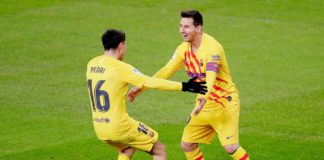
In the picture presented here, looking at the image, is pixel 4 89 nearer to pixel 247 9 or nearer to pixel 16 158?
pixel 16 158

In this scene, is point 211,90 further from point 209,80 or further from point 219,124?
point 219,124

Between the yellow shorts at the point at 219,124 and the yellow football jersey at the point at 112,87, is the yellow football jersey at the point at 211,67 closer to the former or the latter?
the yellow shorts at the point at 219,124

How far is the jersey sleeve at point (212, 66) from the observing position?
11.7 metres

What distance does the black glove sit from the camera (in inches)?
443

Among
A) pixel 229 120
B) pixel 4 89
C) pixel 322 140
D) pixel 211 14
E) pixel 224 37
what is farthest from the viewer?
pixel 211 14

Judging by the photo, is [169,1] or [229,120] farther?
[169,1]

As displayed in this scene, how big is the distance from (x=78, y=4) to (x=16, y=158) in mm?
14325

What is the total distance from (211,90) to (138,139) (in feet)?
4.52

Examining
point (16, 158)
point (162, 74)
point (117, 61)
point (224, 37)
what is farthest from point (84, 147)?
point (224, 37)

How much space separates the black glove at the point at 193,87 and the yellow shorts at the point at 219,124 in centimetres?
82

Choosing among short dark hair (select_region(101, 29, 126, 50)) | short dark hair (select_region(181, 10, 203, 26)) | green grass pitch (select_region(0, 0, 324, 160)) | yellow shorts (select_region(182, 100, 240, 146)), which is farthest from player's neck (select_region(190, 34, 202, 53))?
green grass pitch (select_region(0, 0, 324, 160))

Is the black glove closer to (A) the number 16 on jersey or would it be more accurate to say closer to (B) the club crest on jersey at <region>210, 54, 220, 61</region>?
(B) the club crest on jersey at <region>210, 54, 220, 61</region>

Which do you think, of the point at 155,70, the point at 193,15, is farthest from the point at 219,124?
the point at 155,70

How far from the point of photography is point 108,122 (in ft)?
37.2
